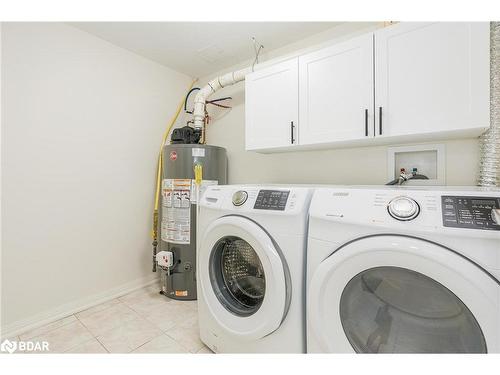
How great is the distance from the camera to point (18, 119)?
1.50 metres

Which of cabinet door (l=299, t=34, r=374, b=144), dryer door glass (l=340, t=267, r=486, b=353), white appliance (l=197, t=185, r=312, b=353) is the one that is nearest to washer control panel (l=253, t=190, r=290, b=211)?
white appliance (l=197, t=185, r=312, b=353)

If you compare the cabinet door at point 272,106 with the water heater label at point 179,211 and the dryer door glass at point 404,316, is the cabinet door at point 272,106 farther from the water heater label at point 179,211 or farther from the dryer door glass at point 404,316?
the dryer door glass at point 404,316

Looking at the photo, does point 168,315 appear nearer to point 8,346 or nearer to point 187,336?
point 187,336

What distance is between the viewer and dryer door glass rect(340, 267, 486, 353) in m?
0.70

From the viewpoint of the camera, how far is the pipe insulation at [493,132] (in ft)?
3.26

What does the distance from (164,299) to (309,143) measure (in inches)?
70.1

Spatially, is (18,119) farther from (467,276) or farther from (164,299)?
(467,276)

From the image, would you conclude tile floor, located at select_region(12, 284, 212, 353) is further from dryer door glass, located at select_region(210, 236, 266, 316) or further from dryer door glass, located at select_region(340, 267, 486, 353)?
dryer door glass, located at select_region(340, 267, 486, 353)

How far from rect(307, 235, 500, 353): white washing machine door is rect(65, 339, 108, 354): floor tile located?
1.30 m

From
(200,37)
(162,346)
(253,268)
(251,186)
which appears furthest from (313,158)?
(162,346)

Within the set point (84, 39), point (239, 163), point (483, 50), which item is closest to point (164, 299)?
point (239, 163)

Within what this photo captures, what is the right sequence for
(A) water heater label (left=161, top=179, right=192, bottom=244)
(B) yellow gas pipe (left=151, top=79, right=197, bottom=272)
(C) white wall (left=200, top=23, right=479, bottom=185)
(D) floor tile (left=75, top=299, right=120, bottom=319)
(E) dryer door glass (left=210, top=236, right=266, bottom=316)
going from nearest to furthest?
1. (E) dryer door glass (left=210, top=236, right=266, bottom=316)
2. (C) white wall (left=200, top=23, right=479, bottom=185)
3. (D) floor tile (left=75, top=299, right=120, bottom=319)
4. (A) water heater label (left=161, top=179, right=192, bottom=244)
5. (B) yellow gas pipe (left=151, top=79, right=197, bottom=272)

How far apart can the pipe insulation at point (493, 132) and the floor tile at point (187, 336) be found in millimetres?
1820

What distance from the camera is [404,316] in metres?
0.78
